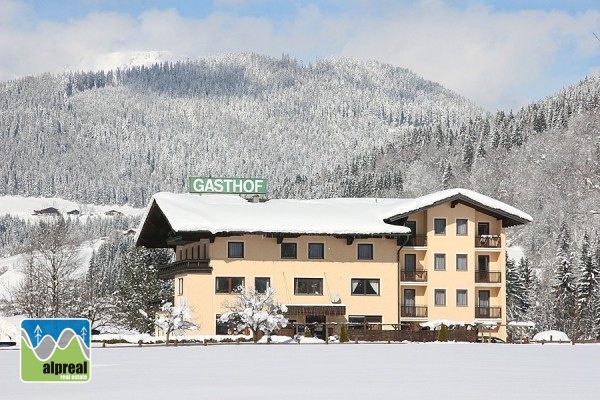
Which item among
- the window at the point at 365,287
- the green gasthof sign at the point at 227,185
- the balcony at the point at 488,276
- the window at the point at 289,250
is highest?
the green gasthof sign at the point at 227,185

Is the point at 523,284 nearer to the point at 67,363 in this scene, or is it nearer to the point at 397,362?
the point at 397,362

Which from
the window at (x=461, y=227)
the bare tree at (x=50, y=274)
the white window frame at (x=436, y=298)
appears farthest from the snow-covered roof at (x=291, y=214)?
the bare tree at (x=50, y=274)

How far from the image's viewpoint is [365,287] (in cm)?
7494

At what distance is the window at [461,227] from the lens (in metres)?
77.1

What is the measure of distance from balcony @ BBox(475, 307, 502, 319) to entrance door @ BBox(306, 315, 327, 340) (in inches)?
466

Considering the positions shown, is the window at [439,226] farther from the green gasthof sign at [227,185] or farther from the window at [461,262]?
the green gasthof sign at [227,185]

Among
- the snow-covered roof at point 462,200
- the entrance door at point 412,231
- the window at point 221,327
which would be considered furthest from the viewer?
the entrance door at point 412,231

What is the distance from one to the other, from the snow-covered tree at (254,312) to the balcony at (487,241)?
662 inches

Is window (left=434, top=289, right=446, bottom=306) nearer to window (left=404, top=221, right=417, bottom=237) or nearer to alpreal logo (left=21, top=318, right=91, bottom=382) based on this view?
window (left=404, top=221, right=417, bottom=237)

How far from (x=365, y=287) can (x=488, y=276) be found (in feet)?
31.6

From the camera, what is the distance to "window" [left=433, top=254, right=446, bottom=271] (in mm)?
76675

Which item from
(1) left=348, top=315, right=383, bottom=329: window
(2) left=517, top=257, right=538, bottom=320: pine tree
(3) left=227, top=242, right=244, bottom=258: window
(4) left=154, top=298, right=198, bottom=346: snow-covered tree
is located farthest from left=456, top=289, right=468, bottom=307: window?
(2) left=517, top=257, right=538, bottom=320: pine tree

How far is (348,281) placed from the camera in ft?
245

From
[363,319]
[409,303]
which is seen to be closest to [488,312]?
[409,303]
